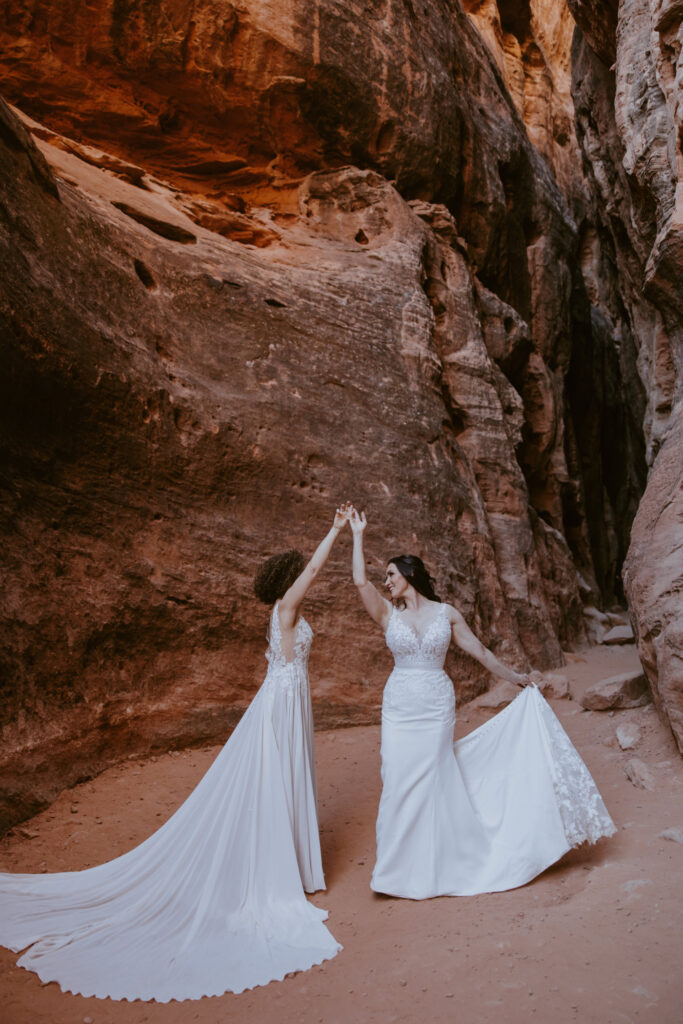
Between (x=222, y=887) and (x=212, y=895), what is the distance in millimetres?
74

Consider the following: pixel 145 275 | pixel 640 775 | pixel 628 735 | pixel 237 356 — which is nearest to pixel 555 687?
pixel 628 735

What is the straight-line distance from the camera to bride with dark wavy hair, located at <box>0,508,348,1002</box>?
Answer: 337 cm

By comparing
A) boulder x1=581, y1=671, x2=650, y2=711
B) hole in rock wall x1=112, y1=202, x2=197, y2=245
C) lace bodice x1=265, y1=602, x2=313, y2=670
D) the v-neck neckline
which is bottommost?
boulder x1=581, y1=671, x2=650, y2=711

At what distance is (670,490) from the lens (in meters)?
7.00

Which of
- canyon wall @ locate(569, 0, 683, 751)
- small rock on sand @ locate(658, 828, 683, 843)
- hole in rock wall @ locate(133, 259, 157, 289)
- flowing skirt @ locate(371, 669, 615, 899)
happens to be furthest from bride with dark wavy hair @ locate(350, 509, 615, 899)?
hole in rock wall @ locate(133, 259, 157, 289)

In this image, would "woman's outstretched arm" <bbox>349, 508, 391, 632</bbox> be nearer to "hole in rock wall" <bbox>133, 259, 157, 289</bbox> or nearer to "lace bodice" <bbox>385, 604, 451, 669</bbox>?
"lace bodice" <bbox>385, 604, 451, 669</bbox>

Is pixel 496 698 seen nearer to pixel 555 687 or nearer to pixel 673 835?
pixel 555 687

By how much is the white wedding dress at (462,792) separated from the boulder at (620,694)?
3.08m

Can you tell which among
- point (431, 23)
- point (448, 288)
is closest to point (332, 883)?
point (448, 288)

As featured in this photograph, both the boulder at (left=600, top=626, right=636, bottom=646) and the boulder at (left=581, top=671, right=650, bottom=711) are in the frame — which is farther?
the boulder at (left=600, top=626, right=636, bottom=646)

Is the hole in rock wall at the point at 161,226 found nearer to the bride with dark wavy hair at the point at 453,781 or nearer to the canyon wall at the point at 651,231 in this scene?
the bride with dark wavy hair at the point at 453,781

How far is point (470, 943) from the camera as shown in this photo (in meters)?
3.38

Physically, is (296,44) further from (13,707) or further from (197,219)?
(13,707)

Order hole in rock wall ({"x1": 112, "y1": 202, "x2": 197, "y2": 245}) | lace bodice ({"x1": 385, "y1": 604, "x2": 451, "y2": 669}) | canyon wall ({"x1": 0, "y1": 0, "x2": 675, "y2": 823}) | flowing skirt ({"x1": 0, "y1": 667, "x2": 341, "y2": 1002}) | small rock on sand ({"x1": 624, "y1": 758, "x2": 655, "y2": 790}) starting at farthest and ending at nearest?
hole in rock wall ({"x1": 112, "y1": 202, "x2": 197, "y2": 245}) → canyon wall ({"x1": 0, "y1": 0, "x2": 675, "y2": 823}) → small rock on sand ({"x1": 624, "y1": 758, "x2": 655, "y2": 790}) → lace bodice ({"x1": 385, "y1": 604, "x2": 451, "y2": 669}) → flowing skirt ({"x1": 0, "y1": 667, "x2": 341, "y2": 1002})
